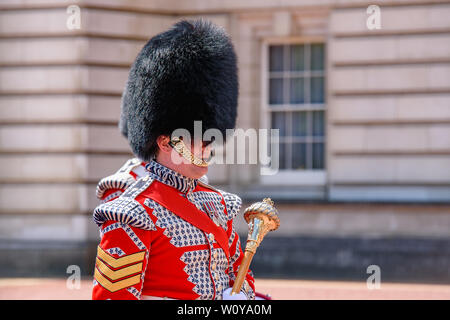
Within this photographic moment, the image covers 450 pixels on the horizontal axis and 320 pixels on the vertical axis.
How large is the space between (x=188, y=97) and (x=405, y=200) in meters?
7.01

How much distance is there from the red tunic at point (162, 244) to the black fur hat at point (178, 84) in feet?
0.67

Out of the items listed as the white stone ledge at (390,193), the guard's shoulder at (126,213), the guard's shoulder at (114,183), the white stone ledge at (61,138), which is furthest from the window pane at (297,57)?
the guard's shoulder at (126,213)

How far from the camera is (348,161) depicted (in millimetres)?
9430

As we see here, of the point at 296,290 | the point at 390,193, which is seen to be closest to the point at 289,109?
the point at 390,193

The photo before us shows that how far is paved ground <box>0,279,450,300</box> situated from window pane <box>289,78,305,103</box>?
2.77 m

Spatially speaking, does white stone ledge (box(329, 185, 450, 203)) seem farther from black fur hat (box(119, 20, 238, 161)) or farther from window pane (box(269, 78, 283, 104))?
black fur hat (box(119, 20, 238, 161))

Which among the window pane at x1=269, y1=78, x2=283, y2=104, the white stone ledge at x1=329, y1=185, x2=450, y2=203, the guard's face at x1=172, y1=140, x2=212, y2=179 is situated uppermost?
the window pane at x1=269, y1=78, x2=283, y2=104

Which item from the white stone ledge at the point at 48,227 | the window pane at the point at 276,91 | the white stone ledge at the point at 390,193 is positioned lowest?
the white stone ledge at the point at 48,227

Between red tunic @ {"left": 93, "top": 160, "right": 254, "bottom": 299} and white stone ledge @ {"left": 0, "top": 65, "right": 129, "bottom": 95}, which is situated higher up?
white stone ledge @ {"left": 0, "top": 65, "right": 129, "bottom": 95}

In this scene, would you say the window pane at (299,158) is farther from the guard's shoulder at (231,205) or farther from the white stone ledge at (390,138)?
the guard's shoulder at (231,205)

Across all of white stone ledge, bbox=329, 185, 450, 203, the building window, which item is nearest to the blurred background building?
white stone ledge, bbox=329, 185, 450, 203

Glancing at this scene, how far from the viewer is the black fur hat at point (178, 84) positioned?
2.64 meters

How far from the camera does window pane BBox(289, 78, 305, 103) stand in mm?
10023
